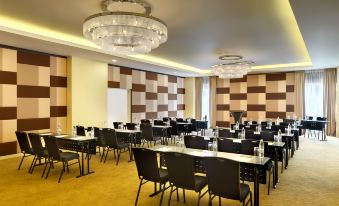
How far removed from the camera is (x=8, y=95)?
24.2 feet

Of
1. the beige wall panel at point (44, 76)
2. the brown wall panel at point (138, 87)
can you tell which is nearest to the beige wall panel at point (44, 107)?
the beige wall panel at point (44, 76)

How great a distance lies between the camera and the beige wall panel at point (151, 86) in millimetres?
12877

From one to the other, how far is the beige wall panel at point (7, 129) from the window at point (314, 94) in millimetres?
12582

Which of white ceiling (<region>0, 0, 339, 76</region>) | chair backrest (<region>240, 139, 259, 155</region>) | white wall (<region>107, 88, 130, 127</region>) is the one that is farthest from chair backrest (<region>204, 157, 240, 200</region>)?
white wall (<region>107, 88, 130, 127</region>)

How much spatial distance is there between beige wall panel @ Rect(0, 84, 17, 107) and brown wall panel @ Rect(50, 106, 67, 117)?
123cm

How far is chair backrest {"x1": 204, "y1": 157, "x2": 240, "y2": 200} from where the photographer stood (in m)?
3.12

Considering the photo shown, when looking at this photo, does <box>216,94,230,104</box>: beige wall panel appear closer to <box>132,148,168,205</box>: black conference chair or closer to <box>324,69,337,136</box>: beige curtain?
<box>324,69,337,136</box>: beige curtain

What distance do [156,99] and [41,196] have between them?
9312 millimetres

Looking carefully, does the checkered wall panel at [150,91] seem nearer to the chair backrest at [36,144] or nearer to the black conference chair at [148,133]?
the black conference chair at [148,133]

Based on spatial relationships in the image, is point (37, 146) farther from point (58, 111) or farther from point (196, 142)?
point (196, 142)

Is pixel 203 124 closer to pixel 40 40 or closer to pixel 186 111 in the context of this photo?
pixel 186 111

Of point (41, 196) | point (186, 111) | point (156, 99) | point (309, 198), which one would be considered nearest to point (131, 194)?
point (41, 196)

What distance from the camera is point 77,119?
915 centimetres

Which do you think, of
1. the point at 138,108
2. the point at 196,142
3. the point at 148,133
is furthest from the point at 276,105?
the point at 196,142
